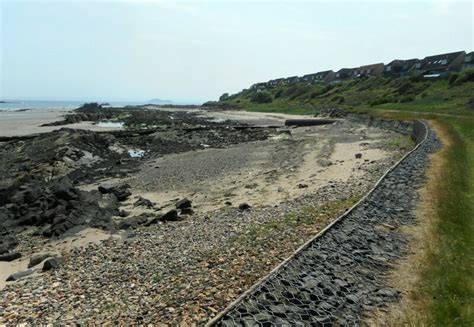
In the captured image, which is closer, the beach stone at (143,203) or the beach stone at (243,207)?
the beach stone at (243,207)

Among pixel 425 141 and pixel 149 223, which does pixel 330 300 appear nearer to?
pixel 149 223

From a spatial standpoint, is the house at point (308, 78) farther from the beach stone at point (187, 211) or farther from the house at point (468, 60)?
the beach stone at point (187, 211)

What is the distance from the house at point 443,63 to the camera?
104 metres

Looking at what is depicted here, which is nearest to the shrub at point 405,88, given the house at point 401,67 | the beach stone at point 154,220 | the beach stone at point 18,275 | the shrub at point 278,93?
the house at point 401,67

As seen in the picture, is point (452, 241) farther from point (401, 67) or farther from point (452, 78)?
point (401, 67)

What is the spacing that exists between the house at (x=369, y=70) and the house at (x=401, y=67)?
7.08 metres

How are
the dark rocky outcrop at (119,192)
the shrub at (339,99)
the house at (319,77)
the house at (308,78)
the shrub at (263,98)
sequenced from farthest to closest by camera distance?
the house at (308,78) → the house at (319,77) → the shrub at (263,98) → the shrub at (339,99) → the dark rocky outcrop at (119,192)

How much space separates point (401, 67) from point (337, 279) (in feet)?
428

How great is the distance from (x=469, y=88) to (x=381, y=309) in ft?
243

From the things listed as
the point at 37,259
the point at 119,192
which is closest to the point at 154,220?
the point at 37,259

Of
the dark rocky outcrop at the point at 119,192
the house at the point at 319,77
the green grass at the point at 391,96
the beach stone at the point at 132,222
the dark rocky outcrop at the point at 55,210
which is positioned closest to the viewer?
the beach stone at the point at 132,222

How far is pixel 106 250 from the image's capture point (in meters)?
12.4

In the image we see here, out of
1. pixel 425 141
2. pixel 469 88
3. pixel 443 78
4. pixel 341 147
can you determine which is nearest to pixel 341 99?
pixel 443 78

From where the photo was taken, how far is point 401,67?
123062mm
